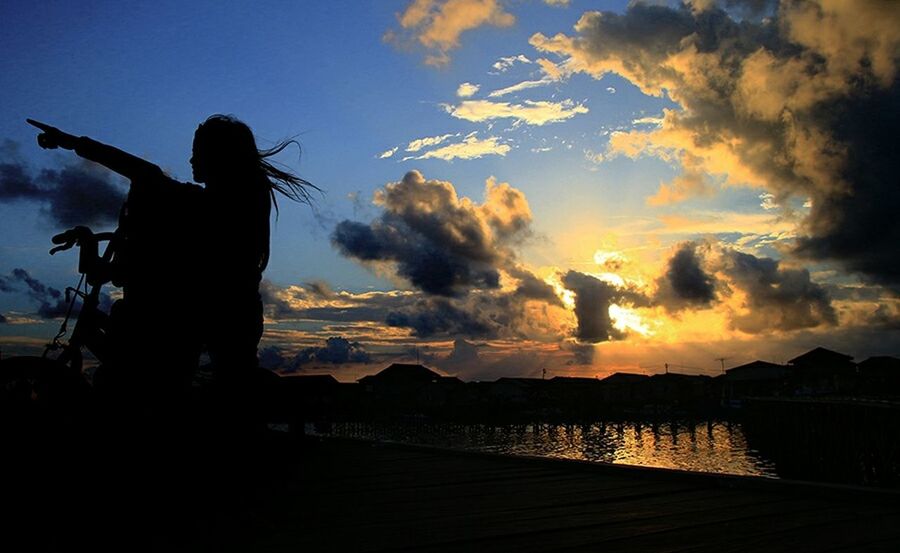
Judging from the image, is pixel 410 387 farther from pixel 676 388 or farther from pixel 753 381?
pixel 753 381

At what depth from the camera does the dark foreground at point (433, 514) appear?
276 centimetres

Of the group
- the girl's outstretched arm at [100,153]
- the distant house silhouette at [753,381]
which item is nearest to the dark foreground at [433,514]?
the girl's outstretched arm at [100,153]

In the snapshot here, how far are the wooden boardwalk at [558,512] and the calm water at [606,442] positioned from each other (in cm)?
3837

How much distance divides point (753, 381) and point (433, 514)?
130 meters

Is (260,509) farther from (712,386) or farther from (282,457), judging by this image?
(712,386)

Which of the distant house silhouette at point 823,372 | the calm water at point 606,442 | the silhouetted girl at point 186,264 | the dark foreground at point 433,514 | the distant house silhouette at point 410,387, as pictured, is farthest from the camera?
the distant house silhouette at point 410,387

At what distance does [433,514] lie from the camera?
3.44 meters

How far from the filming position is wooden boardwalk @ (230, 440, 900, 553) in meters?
2.79

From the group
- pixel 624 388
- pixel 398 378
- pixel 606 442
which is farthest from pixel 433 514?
pixel 624 388

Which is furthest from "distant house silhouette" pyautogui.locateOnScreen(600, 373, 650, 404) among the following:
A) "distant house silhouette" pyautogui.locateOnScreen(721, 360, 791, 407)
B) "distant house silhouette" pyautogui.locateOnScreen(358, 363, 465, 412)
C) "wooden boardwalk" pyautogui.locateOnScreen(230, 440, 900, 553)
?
"wooden boardwalk" pyautogui.locateOnScreen(230, 440, 900, 553)

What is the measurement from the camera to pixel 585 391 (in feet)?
422

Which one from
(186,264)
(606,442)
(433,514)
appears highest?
(186,264)

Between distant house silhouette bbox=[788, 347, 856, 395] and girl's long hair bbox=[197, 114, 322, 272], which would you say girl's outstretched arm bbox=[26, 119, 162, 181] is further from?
distant house silhouette bbox=[788, 347, 856, 395]

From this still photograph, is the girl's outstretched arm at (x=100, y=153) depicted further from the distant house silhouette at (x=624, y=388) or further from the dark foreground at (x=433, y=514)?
the distant house silhouette at (x=624, y=388)
